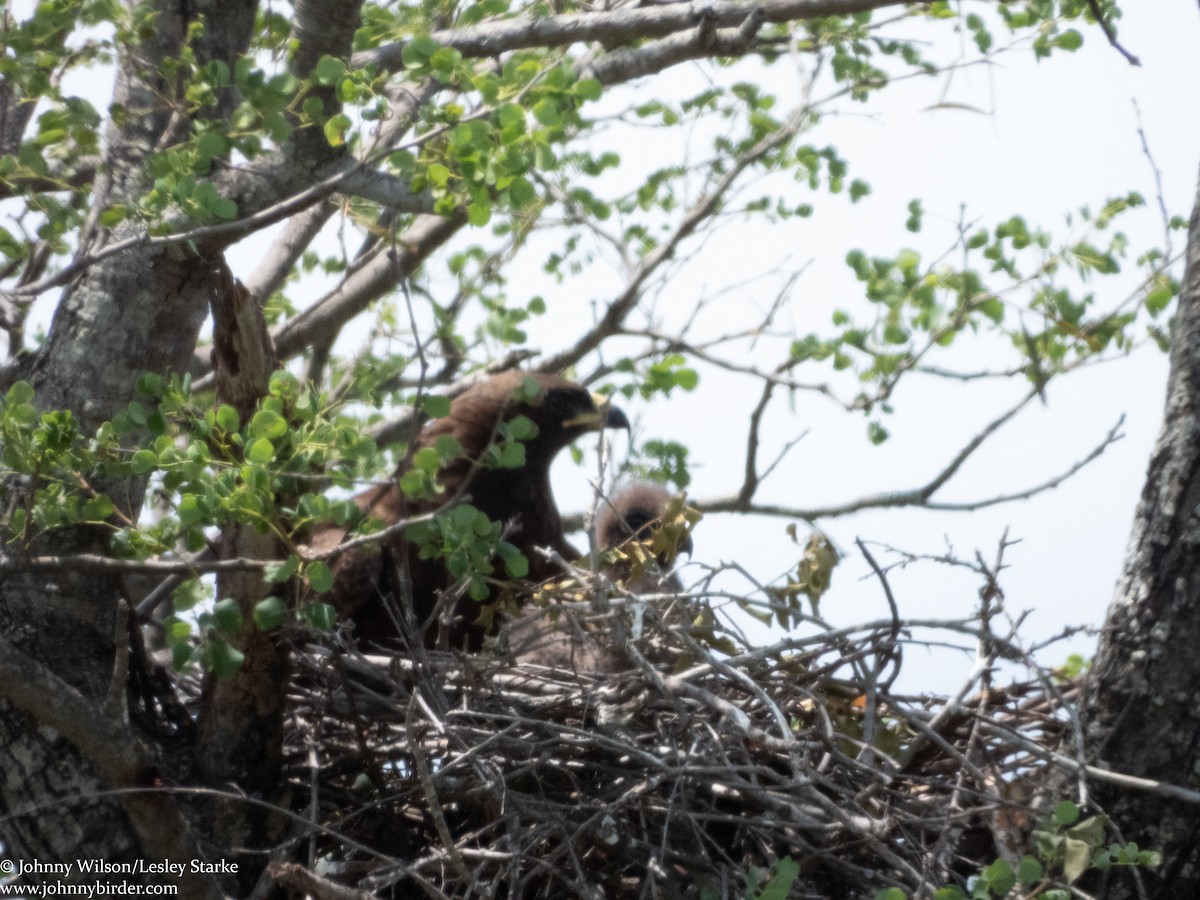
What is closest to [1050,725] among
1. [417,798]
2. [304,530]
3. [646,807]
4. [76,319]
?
[646,807]

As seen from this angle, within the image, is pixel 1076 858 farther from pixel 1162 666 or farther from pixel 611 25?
pixel 611 25

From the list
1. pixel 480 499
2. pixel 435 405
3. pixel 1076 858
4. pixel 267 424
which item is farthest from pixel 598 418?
pixel 1076 858

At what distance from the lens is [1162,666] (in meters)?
2.83

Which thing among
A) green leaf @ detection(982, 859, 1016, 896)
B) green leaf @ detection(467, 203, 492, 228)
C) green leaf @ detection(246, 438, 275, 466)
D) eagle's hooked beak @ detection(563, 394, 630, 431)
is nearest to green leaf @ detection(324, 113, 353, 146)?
green leaf @ detection(467, 203, 492, 228)

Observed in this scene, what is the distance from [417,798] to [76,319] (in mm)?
1787

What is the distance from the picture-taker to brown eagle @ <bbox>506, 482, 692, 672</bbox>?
3613mm

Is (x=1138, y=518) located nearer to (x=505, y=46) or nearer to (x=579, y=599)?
(x=579, y=599)

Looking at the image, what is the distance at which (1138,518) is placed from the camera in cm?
292

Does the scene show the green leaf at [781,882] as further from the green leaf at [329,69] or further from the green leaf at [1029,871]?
the green leaf at [329,69]

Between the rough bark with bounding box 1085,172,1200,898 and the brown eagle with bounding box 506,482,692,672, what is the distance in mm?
1047

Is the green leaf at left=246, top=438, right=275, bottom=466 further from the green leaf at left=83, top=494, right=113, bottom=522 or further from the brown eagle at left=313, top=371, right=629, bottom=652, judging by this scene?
the brown eagle at left=313, top=371, right=629, bottom=652

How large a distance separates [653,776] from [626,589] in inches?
24.9

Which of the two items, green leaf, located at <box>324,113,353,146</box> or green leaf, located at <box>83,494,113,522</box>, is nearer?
green leaf, located at <box>83,494,113,522</box>

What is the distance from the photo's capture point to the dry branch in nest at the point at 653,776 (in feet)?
10.2
